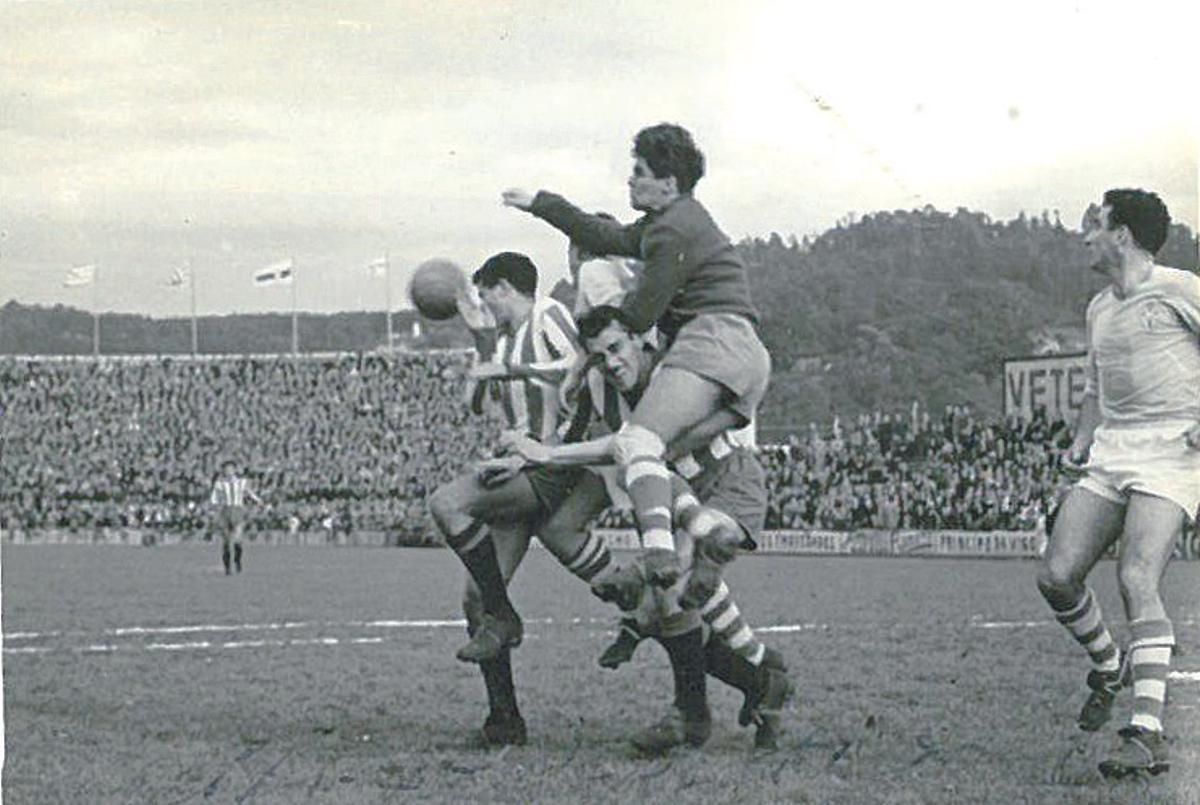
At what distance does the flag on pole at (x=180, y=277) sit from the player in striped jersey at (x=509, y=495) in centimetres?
3439

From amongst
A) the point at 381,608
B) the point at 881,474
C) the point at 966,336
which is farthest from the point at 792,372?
the point at 381,608

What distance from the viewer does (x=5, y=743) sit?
22.9ft

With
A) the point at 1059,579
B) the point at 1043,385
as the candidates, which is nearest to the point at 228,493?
the point at 1043,385

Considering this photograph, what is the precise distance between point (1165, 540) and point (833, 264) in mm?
41731

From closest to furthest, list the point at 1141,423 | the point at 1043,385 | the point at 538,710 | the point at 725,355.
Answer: the point at 1141,423, the point at 725,355, the point at 538,710, the point at 1043,385

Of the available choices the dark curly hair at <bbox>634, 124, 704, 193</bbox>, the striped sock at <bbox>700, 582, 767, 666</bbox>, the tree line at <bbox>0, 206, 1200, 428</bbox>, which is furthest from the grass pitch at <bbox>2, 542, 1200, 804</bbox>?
the tree line at <bbox>0, 206, 1200, 428</bbox>

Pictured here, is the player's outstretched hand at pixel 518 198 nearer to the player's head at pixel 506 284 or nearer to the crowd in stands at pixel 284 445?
the player's head at pixel 506 284

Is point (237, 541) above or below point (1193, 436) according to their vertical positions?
below

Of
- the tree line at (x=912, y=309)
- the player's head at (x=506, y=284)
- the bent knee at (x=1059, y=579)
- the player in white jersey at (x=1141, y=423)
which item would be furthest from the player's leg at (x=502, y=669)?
the tree line at (x=912, y=309)

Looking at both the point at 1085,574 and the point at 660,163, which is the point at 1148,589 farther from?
the point at 660,163

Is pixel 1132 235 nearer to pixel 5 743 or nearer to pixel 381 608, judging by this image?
pixel 5 743

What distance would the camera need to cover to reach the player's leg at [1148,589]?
6.16 m

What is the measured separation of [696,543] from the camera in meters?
6.57

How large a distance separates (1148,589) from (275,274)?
1891 inches
